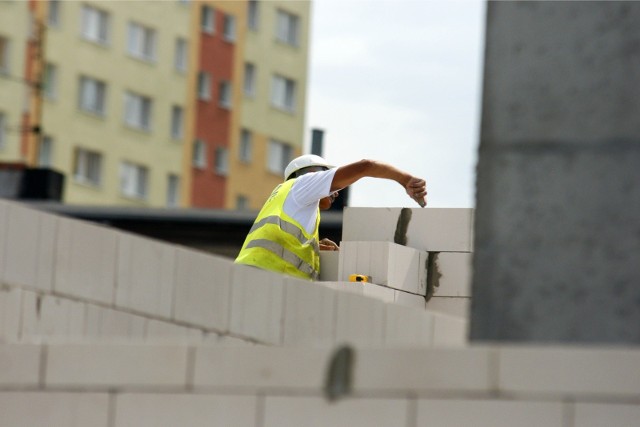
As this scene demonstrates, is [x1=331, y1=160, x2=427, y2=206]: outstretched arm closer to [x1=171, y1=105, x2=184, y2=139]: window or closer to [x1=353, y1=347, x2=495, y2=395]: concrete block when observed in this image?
[x1=353, y1=347, x2=495, y2=395]: concrete block

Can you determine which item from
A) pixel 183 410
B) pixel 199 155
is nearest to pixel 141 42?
pixel 199 155

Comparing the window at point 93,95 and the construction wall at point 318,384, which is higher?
the window at point 93,95

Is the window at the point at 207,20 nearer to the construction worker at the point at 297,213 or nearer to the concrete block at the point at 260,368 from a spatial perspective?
the construction worker at the point at 297,213

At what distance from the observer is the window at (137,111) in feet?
204

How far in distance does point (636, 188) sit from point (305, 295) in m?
2.54

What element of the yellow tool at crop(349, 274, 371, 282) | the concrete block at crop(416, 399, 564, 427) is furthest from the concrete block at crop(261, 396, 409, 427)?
the yellow tool at crop(349, 274, 371, 282)

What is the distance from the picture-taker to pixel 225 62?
65.6m

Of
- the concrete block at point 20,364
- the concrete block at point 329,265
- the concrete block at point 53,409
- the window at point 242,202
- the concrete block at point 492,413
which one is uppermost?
the window at point 242,202

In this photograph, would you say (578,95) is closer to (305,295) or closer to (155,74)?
(305,295)

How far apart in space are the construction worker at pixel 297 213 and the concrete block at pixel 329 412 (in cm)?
388

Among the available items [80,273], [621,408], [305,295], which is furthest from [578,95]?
[80,273]

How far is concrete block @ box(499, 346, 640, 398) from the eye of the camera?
5293mm

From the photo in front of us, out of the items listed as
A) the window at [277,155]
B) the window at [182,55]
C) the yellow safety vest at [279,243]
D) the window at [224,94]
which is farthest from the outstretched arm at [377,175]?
the window at [277,155]

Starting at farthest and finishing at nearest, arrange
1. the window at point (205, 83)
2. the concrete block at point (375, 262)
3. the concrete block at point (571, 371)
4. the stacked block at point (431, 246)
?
1. the window at point (205, 83)
2. the stacked block at point (431, 246)
3. the concrete block at point (375, 262)
4. the concrete block at point (571, 371)
